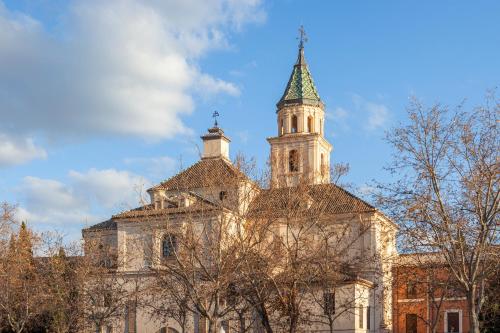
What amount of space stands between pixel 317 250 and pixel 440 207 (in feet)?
37.1

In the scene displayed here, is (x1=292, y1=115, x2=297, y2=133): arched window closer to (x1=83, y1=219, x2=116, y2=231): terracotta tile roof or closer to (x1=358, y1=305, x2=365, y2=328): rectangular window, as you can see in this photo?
(x1=83, y1=219, x2=116, y2=231): terracotta tile roof

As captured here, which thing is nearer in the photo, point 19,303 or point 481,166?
point 481,166

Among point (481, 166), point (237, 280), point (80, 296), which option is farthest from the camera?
point (80, 296)

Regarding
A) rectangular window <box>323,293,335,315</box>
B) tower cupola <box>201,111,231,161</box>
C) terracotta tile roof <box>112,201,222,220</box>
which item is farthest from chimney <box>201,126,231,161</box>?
rectangular window <box>323,293,335,315</box>

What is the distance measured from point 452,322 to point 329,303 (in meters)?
17.8

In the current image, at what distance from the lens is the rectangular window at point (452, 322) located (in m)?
58.0

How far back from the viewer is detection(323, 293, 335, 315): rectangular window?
43.5m

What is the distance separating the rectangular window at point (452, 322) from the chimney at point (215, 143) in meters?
20.8

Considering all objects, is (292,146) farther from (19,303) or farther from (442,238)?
(442,238)

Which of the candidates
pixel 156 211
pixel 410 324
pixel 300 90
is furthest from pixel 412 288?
pixel 300 90

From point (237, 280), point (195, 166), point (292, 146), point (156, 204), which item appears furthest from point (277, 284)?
point (292, 146)

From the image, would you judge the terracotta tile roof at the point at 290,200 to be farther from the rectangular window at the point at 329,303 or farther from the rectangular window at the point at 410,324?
the rectangular window at the point at 410,324

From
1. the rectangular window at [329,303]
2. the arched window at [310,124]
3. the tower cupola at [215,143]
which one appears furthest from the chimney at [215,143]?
the rectangular window at [329,303]

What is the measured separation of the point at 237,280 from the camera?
39.2 metres
